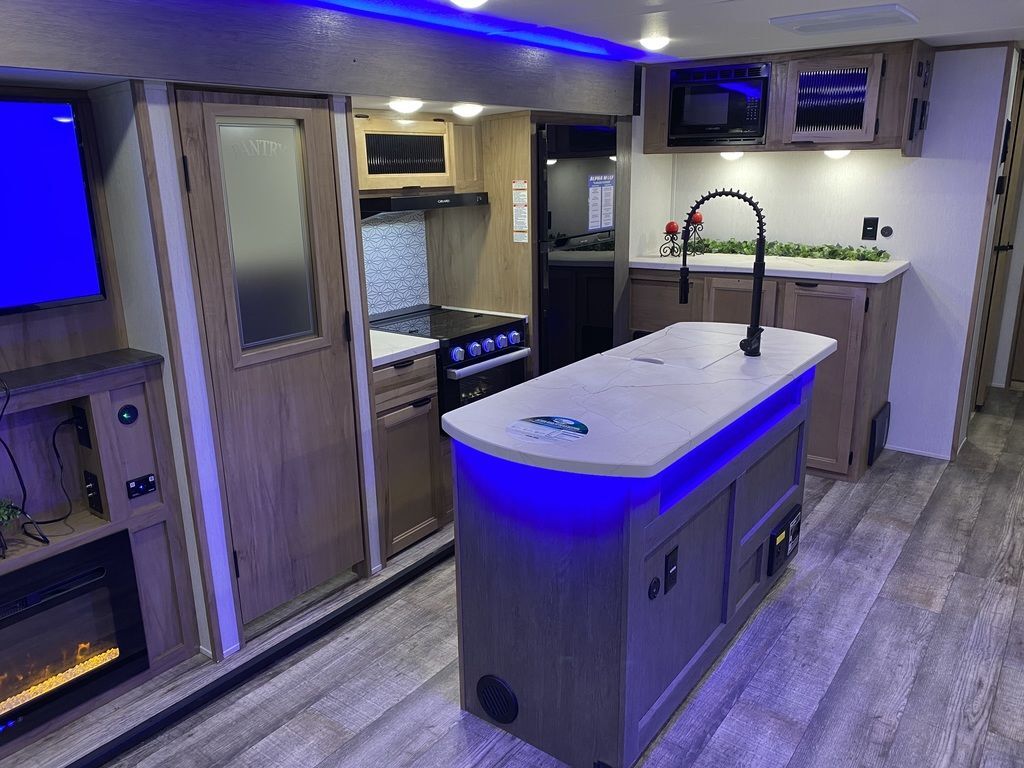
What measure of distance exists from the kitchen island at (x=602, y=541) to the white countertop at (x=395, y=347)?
85 centimetres

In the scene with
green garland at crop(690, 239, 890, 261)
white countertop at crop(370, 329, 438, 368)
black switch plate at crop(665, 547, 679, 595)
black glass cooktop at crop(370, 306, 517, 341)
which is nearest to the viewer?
black switch plate at crop(665, 547, 679, 595)

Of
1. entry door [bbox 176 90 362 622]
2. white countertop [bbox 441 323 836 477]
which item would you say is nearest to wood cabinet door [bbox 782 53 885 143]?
white countertop [bbox 441 323 836 477]

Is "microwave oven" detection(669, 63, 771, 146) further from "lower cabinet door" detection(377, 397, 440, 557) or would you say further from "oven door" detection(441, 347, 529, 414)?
"lower cabinet door" detection(377, 397, 440, 557)

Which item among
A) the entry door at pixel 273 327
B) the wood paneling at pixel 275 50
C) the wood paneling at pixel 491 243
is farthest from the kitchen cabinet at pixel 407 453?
the wood paneling at pixel 275 50

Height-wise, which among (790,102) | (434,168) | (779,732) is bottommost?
(779,732)

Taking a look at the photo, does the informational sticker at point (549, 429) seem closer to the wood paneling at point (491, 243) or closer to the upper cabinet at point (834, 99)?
the wood paneling at point (491, 243)

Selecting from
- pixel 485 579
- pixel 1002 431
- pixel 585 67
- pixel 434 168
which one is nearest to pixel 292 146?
pixel 434 168

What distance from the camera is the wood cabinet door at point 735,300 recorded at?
4.28 m

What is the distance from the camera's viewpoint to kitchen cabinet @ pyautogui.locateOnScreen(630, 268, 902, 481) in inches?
159

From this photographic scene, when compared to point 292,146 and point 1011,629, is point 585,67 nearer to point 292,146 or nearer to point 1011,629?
point 292,146

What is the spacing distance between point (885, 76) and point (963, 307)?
1349 mm

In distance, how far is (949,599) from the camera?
10.2 ft

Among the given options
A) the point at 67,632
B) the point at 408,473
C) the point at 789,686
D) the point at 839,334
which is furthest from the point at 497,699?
the point at 839,334

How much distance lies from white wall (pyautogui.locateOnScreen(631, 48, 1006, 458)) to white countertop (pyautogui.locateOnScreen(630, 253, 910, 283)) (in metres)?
0.22
